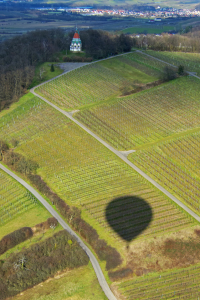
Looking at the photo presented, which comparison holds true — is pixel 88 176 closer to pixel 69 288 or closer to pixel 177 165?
pixel 177 165

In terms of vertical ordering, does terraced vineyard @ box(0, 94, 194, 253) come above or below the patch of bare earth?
above

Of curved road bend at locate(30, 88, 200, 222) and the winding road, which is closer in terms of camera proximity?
the winding road

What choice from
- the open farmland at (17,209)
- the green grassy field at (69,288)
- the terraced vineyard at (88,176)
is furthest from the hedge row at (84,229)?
the green grassy field at (69,288)

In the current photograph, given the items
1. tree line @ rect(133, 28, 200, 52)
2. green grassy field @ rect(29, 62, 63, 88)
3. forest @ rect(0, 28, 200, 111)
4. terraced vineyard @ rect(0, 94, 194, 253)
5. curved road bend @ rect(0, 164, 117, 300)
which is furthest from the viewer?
tree line @ rect(133, 28, 200, 52)

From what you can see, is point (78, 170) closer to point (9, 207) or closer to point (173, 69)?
point (9, 207)

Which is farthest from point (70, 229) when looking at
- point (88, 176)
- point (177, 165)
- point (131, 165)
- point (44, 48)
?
point (44, 48)

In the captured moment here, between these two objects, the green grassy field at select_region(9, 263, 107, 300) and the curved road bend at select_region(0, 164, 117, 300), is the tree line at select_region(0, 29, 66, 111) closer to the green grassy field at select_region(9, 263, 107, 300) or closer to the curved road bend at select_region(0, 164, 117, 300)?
the curved road bend at select_region(0, 164, 117, 300)

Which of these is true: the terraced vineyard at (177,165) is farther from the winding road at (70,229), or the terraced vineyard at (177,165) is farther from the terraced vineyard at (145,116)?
the terraced vineyard at (145,116)

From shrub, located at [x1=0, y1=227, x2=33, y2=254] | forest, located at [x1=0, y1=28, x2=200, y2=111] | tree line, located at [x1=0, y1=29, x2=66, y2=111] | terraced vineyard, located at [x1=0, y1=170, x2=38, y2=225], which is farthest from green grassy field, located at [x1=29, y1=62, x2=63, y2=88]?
shrub, located at [x1=0, y1=227, x2=33, y2=254]
